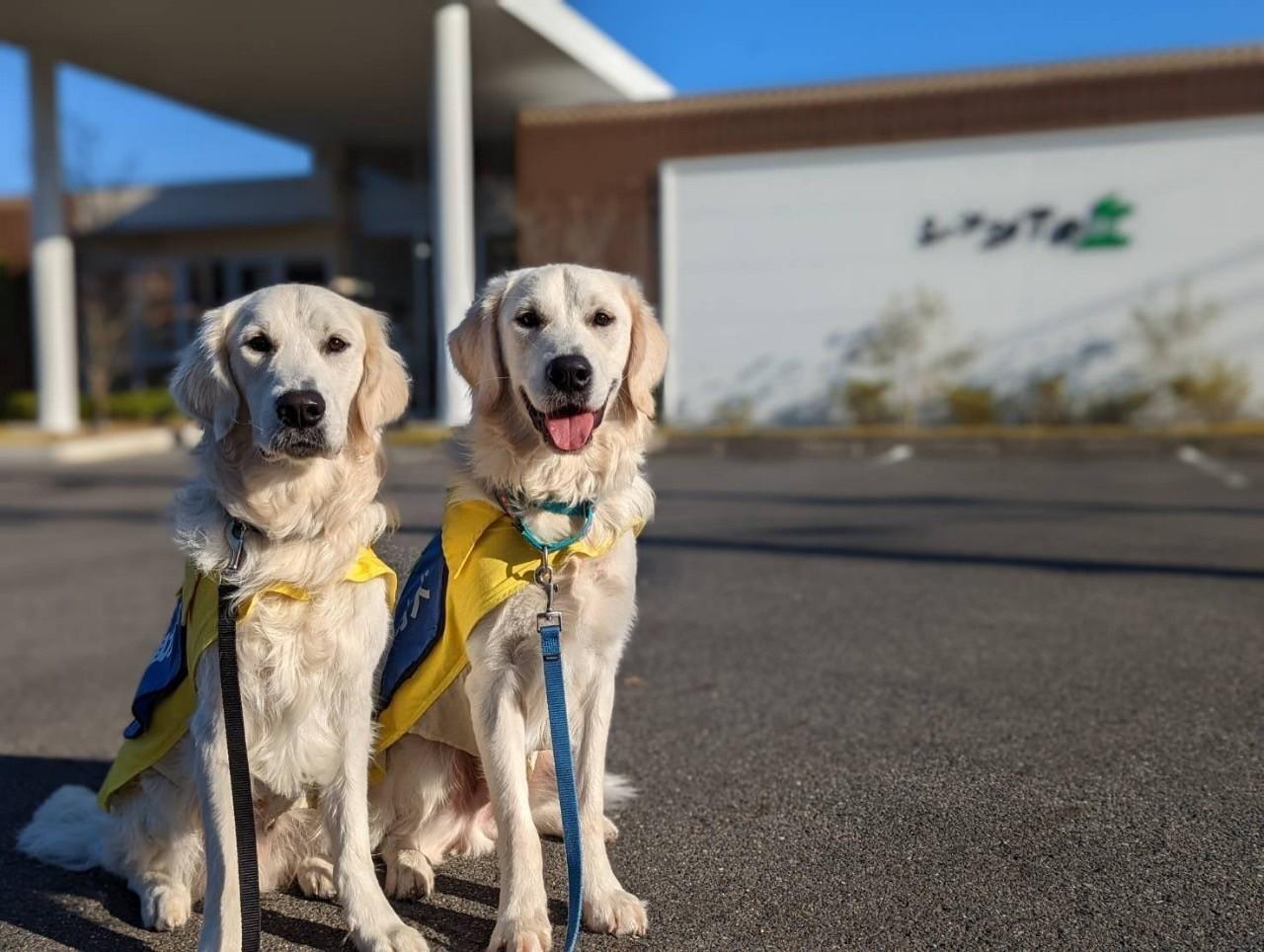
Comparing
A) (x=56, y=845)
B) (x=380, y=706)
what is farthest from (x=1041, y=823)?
(x=56, y=845)

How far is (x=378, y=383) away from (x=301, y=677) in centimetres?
79

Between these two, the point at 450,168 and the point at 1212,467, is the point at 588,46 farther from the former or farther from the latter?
the point at 1212,467

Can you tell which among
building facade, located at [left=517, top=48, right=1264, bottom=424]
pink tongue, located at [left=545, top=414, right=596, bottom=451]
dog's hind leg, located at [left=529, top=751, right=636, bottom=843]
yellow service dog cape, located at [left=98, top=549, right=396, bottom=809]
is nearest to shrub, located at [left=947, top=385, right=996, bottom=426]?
building facade, located at [left=517, top=48, right=1264, bottom=424]

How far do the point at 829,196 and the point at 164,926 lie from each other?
709 inches

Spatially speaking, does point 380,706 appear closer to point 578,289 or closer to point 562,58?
point 578,289

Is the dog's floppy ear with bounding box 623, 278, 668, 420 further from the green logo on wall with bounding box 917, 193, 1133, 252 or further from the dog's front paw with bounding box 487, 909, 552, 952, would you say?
the green logo on wall with bounding box 917, 193, 1133, 252

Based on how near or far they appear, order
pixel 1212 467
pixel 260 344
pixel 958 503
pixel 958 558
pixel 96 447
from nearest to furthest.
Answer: pixel 260 344
pixel 958 558
pixel 958 503
pixel 1212 467
pixel 96 447

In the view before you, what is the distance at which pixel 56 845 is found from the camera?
315 cm

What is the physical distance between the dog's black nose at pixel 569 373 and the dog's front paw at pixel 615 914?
1.32 m

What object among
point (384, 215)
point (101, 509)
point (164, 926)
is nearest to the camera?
point (164, 926)

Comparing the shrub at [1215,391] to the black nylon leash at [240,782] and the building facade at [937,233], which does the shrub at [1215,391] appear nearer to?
the building facade at [937,233]

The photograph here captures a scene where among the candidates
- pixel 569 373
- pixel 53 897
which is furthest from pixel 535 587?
pixel 53 897

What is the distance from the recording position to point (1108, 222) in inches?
700

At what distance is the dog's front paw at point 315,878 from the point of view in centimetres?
292
